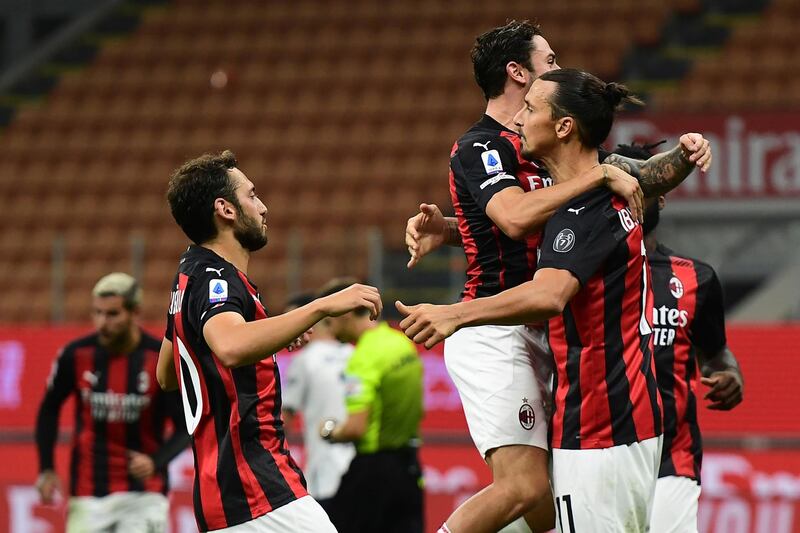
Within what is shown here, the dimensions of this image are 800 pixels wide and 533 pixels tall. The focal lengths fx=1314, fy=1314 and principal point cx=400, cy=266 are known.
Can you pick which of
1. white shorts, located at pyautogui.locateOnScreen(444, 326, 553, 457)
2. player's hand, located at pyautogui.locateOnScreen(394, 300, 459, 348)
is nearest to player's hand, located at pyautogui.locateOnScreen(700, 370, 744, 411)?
white shorts, located at pyautogui.locateOnScreen(444, 326, 553, 457)

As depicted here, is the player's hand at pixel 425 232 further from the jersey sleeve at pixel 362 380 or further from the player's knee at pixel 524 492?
the jersey sleeve at pixel 362 380

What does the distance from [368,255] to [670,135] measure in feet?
12.4

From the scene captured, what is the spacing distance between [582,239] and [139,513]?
3.83 m

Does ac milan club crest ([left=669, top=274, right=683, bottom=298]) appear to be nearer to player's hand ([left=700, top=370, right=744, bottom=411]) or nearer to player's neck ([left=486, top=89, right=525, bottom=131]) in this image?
player's hand ([left=700, top=370, right=744, bottom=411])

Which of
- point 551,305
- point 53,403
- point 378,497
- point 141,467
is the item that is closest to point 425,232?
point 551,305

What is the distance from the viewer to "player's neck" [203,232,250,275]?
467 cm

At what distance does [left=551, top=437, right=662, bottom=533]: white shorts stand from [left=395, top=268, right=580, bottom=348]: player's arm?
536mm

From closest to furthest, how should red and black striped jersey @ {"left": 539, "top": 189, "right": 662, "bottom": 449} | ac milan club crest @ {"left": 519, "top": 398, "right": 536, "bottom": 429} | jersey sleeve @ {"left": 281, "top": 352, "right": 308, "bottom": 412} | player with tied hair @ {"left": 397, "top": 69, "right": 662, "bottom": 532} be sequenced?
player with tied hair @ {"left": 397, "top": 69, "right": 662, "bottom": 532} → red and black striped jersey @ {"left": 539, "top": 189, "right": 662, "bottom": 449} → ac milan club crest @ {"left": 519, "top": 398, "right": 536, "bottom": 429} → jersey sleeve @ {"left": 281, "top": 352, "right": 308, "bottom": 412}

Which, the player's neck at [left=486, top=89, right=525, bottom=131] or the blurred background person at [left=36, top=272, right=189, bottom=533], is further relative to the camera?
the blurred background person at [left=36, top=272, right=189, bottom=533]

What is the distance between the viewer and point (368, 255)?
13234 millimetres

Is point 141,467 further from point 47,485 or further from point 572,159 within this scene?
point 572,159

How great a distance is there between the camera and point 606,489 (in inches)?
174

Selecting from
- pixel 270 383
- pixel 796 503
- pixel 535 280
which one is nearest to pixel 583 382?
pixel 535 280

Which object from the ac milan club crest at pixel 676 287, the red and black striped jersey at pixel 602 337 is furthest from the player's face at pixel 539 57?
the ac milan club crest at pixel 676 287
